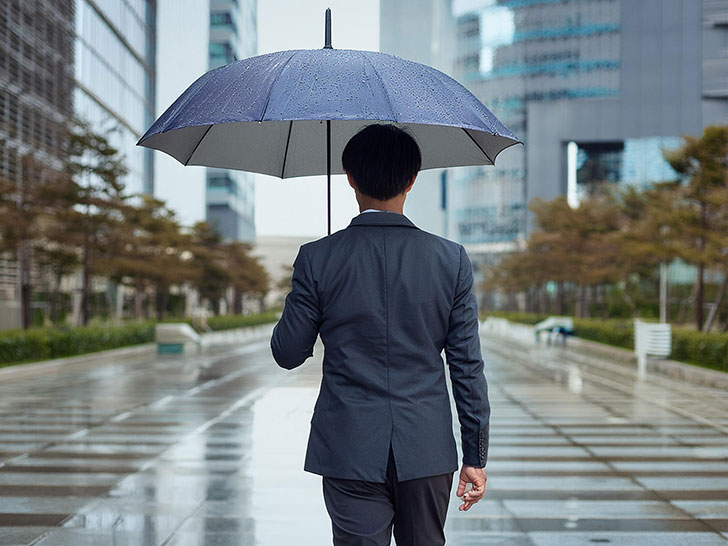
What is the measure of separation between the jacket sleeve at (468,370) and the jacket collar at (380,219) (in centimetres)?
22

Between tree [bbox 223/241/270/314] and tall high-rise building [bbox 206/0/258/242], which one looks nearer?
tree [bbox 223/241/270/314]

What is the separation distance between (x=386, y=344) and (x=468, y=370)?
0.92 ft

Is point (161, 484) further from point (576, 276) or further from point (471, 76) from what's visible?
point (471, 76)

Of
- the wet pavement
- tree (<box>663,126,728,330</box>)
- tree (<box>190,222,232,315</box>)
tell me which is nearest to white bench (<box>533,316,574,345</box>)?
tree (<box>663,126,728,330</box>)

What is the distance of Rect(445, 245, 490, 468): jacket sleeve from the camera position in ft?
9.80

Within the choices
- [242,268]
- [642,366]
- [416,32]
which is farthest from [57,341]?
[416,32]

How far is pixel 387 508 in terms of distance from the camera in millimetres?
2932

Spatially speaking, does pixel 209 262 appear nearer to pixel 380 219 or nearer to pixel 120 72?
pixel 120 72

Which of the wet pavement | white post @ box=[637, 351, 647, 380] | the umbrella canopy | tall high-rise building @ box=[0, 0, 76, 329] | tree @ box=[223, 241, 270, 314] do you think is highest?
tall high-rise building @ box=[0, 0, 76, 329]

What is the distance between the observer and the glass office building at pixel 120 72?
45.8 m

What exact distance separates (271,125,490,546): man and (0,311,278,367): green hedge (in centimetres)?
1937

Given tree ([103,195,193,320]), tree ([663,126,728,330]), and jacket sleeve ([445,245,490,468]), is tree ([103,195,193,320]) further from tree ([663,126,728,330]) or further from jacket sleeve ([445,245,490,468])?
jacket sleeve ([445,245,490,468])

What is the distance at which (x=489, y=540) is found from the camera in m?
6.02

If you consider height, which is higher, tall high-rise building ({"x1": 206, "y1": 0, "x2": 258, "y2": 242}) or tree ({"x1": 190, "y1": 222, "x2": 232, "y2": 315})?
tall high-rise building ({"x1": 206, "y1": 0, "x2": 258, "y2": 242})
